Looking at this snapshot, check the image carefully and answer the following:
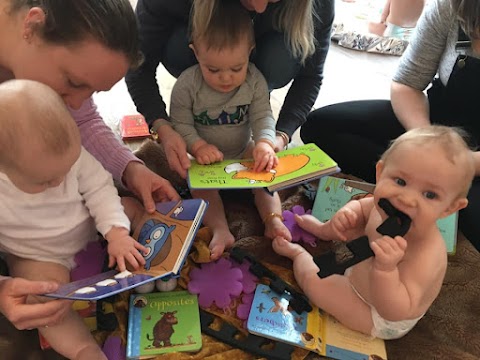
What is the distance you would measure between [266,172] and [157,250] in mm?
318

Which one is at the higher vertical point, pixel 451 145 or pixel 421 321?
pixel 451 145

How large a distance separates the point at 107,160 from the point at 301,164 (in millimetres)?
438

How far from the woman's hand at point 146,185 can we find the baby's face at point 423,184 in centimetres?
46

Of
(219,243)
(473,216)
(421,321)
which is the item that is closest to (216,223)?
(219,243)

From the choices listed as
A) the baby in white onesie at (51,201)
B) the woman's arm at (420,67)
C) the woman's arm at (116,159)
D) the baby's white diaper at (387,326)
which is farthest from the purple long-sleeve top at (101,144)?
the woman's arm at (420,67)

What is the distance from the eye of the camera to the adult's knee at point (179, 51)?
121cm

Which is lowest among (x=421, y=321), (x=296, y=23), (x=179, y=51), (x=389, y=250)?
(x=421, y=321)

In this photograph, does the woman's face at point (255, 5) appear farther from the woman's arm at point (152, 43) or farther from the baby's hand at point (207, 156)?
the baby's hand at point (207, 156)

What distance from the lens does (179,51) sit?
124 cm

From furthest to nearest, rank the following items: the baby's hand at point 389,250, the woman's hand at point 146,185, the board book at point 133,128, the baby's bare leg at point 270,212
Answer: the board book at point 133,128 < the baby's bare leg at point 270,212 < the woman's hand at point 146,185 < the baby's hand at point 389,250

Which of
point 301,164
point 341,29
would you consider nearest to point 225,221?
point 301,164

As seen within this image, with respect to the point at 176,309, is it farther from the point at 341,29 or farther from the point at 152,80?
the point at 341,29

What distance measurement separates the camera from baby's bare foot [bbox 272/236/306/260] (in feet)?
3.68

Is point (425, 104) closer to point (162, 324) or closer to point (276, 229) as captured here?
point (276, 229)
